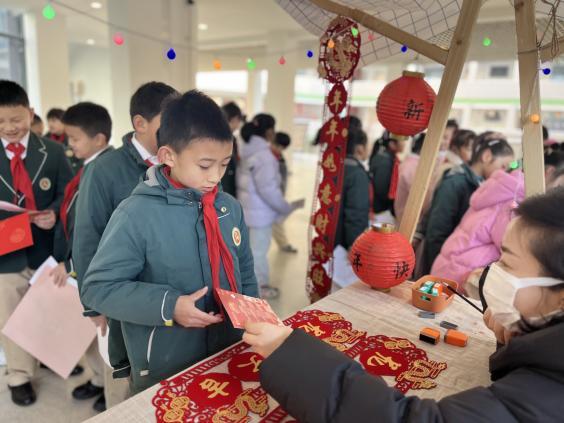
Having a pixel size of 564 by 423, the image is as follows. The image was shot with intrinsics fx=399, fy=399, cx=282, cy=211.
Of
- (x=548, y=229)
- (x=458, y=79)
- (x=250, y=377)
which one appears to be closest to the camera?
(x=548, y=229)

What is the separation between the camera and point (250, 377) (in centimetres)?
90

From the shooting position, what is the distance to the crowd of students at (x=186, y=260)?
0.68 meters

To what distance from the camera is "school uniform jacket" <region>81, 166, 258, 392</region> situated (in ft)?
3.04

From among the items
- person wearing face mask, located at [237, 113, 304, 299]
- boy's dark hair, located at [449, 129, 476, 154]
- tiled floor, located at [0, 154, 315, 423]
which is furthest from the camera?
person wearing face mask, located at [237, 113, 304, 299]

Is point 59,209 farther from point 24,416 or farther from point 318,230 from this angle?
point 318,230

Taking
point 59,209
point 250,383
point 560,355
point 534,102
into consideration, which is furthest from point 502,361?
point 59,209

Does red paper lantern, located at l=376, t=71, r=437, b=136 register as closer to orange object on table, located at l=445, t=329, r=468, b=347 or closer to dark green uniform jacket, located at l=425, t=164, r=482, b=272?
dark green uniform jacket, located at l=425, t=164, r=482, b=272

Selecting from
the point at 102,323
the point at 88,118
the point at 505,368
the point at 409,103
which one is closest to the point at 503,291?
the point at 505,368

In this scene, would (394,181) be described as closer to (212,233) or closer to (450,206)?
(450,206)

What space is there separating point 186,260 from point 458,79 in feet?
3.84

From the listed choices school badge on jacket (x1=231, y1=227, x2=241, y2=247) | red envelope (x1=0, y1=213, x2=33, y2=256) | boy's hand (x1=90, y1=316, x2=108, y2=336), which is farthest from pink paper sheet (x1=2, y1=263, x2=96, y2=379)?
school badge on jacket (x1=231, y1=227, x2=241, y2=247)

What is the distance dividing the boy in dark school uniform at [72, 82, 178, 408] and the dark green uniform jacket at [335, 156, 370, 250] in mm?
1398

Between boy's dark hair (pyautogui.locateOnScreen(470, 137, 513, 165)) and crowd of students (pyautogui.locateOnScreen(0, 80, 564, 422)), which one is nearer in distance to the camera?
crowd of students (pyautogui.locateOnScreen(0, 80, 564, 422))

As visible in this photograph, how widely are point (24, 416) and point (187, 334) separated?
1.33m
